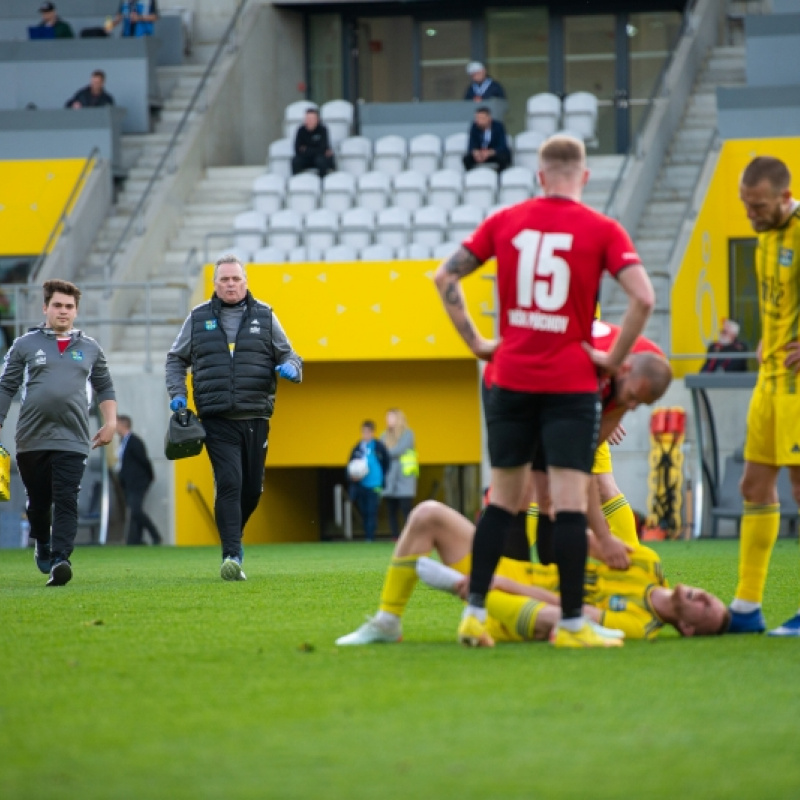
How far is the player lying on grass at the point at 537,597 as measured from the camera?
6312mm

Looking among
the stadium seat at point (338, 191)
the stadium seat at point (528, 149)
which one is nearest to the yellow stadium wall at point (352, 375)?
the stadium seat at point (338, 191)

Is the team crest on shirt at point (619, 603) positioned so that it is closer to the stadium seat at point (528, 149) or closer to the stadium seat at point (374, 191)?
the stadium seat at point (374, 191)

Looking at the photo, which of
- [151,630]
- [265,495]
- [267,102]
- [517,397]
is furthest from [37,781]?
[267,102]

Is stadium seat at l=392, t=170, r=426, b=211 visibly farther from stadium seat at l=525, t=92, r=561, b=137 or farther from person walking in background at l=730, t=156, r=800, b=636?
person walking in background at l=730, t=156, r=800, b=636

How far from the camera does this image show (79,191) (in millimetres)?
24609

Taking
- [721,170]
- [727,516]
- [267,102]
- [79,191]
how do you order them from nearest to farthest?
[727,516] → [721,170] → [79,191] → [267,102]

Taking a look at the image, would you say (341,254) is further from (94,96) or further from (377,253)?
(94,96)

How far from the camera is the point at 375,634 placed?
6.43 m

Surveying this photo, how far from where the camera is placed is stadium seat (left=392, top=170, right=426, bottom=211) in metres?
23.5

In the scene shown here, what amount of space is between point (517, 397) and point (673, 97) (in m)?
20.1

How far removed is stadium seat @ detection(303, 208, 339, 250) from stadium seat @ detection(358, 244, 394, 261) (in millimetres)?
1010

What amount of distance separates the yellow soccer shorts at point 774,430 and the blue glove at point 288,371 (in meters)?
4.12

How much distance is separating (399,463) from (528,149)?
5901mm

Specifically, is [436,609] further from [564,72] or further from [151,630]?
[564,72]
